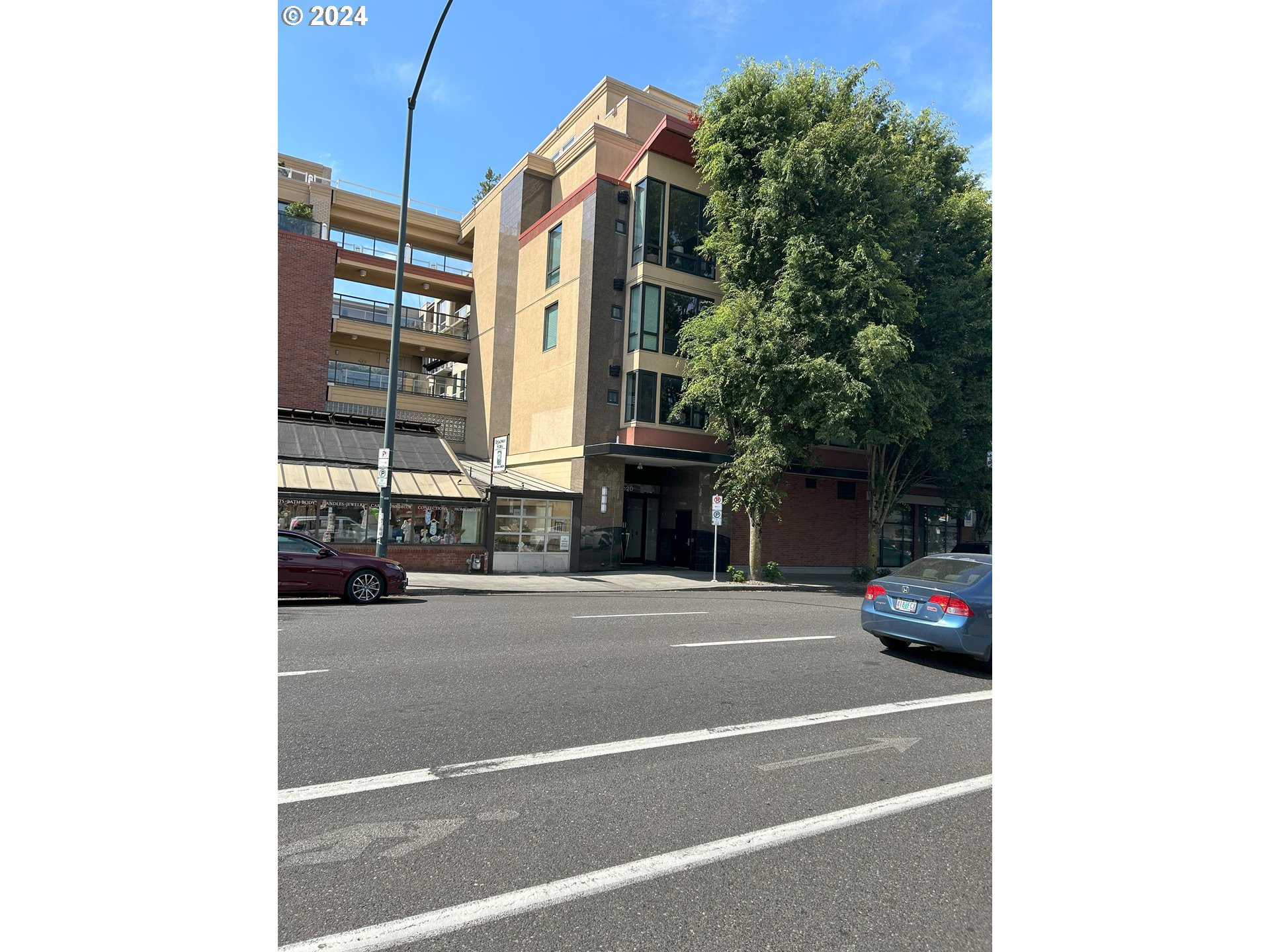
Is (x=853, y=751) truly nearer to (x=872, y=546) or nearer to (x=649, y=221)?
(x=872, y=546)

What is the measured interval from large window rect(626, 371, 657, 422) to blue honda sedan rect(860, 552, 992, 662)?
14502mm

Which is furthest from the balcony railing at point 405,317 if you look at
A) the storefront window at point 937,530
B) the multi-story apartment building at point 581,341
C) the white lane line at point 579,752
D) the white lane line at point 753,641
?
the white lane line at point 579,752

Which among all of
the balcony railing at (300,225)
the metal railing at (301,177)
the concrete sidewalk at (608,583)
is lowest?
the concrete sidewalk at (608,583)

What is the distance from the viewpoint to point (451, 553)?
20.3 metres

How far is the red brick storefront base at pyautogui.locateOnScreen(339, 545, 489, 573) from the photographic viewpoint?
64.0 ft

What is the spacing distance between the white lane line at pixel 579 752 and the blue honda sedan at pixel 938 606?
159 centimetres

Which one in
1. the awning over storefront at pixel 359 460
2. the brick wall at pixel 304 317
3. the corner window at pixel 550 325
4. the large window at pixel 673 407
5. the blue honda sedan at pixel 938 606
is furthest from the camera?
the brick wall at pixel 304 317

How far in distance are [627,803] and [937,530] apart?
32.9 metres

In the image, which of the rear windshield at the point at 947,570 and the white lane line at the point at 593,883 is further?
the rear windshield at the point at 947,570

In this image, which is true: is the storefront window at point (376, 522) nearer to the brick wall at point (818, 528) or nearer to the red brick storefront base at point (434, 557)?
the red brick storefront base at point (434, 557)

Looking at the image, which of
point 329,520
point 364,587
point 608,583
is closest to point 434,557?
point 329,520

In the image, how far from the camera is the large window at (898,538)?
31.4 m

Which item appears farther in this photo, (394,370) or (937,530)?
(937,530)

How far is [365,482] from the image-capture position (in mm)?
19844
